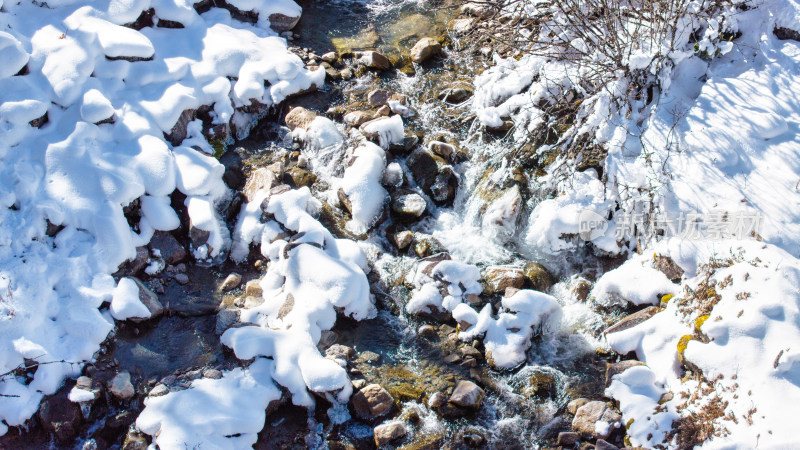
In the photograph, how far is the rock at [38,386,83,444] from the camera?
3592 millimetres

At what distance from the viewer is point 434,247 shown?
4836 millimetres

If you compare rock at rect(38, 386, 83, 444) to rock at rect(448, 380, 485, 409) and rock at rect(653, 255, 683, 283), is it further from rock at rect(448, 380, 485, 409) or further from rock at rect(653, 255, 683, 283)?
rock at rect(653, 255, 683, 283)

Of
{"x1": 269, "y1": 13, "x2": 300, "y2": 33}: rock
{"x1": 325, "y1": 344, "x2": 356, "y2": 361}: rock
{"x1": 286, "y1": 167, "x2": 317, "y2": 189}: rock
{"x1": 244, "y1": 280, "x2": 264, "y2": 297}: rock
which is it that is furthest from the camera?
{"x1": 269, "y1": 13, "x2": 300, "y2": 33}: rock

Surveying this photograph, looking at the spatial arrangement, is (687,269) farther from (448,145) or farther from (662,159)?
(448,145)

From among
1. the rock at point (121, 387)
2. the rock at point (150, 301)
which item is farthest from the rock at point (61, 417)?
the rock at point (150, 301)

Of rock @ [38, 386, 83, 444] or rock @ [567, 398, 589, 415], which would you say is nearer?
rock @ [38, 386, 83, 444]

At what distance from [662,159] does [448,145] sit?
1.88 metres

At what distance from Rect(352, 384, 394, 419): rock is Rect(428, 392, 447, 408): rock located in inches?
10.4

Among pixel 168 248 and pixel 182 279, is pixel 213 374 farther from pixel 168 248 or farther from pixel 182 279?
pixel 168 248

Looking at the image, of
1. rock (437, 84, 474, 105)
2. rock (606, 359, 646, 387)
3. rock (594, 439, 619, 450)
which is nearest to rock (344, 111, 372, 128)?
rock (437, 84, 474, 105)

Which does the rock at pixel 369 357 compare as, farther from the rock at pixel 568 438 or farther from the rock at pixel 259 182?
the rock at pixel 259 182

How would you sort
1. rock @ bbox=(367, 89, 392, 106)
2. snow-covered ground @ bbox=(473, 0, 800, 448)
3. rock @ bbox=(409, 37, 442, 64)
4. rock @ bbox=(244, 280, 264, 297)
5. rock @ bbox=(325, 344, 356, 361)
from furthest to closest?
1. rock @ bbox=(409, 37, 442, 64)
2. rock @ bbox=(367, 89, 392, 106)
3. rock @ bbox=(244, 280, 264, 297)
4. rock @ bbox=(325, 344, 356, 361)
5. snow-covered ground @ bbox=(473, 0, 800, 448)

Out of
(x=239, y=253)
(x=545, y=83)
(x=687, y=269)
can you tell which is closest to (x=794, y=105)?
(x=687, y=269)

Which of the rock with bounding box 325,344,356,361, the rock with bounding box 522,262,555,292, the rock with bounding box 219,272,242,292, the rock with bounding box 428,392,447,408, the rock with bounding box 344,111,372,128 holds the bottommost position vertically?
the rock with bounding box 219,272,242,292
